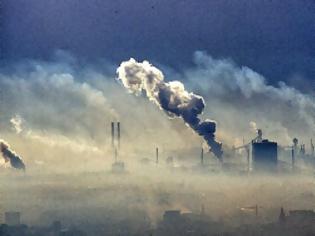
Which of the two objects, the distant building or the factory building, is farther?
the factory building

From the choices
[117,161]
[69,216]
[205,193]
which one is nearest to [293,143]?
[205,193]

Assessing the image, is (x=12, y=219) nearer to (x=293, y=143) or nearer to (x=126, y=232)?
(x=126, y=232)

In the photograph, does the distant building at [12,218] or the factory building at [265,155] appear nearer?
the distant building at [12,218]

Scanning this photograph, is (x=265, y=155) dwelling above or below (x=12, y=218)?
above

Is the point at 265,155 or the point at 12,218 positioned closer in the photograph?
the point at 12,218

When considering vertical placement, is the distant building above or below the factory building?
below
